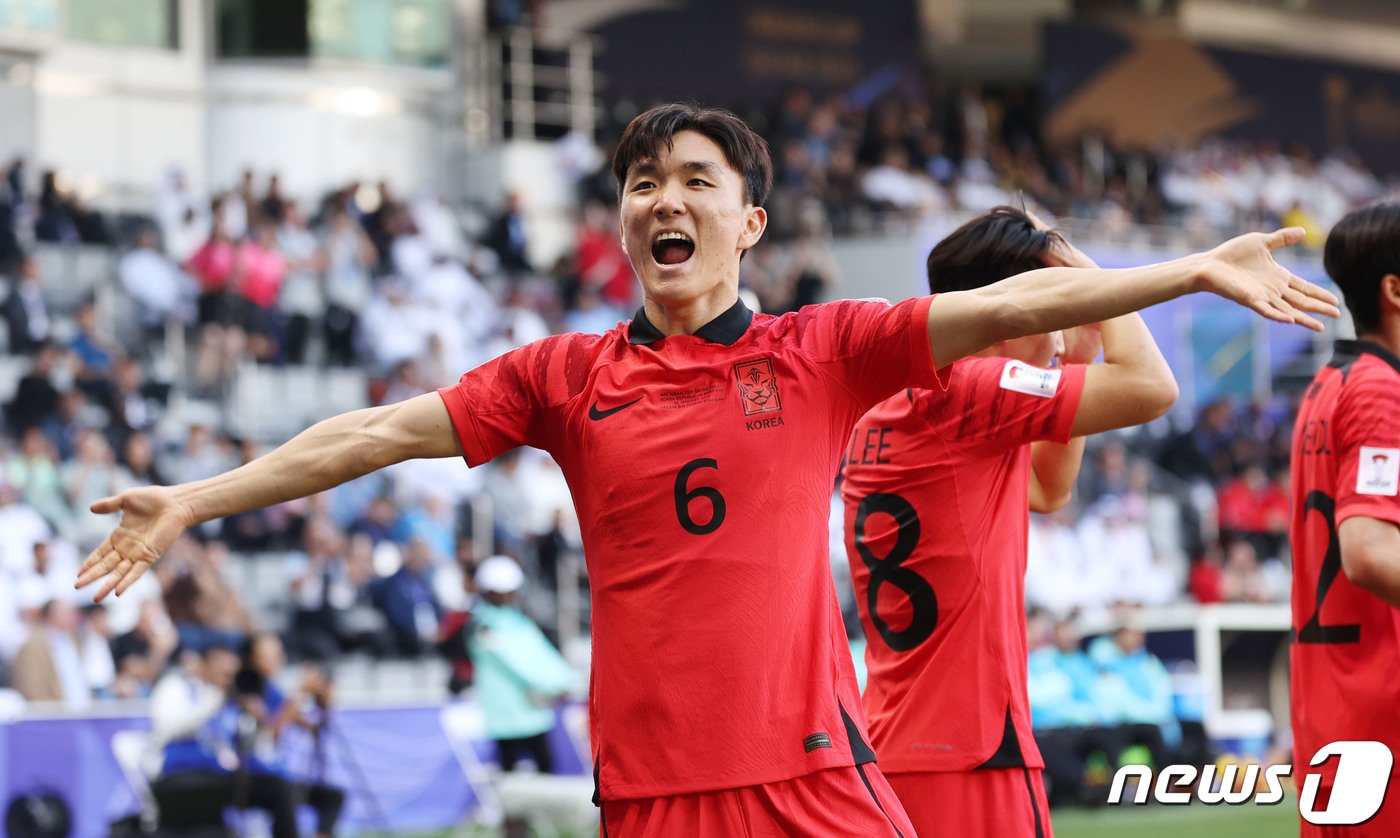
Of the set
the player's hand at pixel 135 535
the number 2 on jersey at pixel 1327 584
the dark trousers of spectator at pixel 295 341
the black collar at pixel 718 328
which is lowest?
the dark trousers of spectator at pixel 295 341

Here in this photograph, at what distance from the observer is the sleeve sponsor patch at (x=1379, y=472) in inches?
184

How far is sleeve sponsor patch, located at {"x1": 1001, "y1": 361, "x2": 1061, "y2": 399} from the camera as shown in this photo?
15.8ft

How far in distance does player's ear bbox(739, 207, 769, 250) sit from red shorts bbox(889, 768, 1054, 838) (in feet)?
Answer: 4.73

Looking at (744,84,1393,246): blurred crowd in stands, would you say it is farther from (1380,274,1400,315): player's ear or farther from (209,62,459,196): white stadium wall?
(1380,274,1400,315): player's ear

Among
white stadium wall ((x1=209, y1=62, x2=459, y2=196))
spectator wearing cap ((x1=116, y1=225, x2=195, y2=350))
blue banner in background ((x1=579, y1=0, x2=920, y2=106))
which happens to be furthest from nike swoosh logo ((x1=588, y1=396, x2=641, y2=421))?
blue banner in background ((x1=579, y1=0, x2=920, y2=106))

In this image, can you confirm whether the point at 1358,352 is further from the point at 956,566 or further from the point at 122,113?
the point at 122,113

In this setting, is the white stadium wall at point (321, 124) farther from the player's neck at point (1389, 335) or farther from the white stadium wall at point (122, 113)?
the player's neck at point (1389, 335)

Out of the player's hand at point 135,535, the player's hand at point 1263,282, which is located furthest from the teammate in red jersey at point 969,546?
the player's hand at point 135,535

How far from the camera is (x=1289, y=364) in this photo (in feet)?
92.6

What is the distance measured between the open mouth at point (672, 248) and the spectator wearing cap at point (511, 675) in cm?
834

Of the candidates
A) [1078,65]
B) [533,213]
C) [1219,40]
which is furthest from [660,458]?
[1219,40]

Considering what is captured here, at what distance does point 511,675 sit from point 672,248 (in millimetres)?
8542

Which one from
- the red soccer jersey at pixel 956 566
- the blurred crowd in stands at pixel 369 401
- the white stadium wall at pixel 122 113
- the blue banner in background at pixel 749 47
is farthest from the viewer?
the blue banner in background at pixel 749 47

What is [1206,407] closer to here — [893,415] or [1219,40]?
[1219,40]
